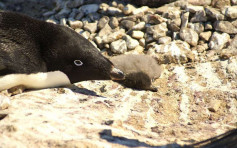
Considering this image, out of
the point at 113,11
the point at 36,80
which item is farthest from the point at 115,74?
the point at 113,11

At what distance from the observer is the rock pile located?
5.05m

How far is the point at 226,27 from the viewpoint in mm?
5180

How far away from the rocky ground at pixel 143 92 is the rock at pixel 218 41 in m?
0.01

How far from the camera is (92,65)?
405 cm

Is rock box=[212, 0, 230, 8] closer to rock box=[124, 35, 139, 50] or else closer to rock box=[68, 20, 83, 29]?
rock box=[124, 35, 139, 50]

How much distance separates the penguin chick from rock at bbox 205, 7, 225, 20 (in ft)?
3.95

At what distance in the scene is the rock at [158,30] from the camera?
538 centimetres

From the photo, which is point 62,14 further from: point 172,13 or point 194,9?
point 194,9

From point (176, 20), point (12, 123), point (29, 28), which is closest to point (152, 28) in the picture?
point (176, 20)

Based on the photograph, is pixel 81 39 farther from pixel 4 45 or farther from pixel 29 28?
pixel 4 45

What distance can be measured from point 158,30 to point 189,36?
474mm

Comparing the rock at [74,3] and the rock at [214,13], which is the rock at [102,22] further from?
the rock at [214,13]

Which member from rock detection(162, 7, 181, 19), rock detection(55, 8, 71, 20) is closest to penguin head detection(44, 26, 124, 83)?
rock detection(162, 7, 181, 19)

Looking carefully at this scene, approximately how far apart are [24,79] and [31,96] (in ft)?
0.79
